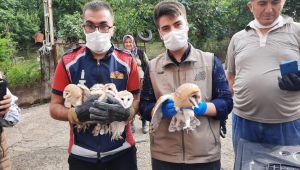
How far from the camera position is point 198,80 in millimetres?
2465

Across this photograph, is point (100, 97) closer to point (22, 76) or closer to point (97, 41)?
point (97, 41)

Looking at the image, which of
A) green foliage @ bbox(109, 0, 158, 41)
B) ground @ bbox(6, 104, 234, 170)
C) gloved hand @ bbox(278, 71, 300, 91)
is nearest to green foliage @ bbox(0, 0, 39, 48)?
green foliage @ bbox(109, 0, 158, 41)

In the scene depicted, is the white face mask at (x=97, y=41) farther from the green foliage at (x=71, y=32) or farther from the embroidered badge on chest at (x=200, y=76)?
the green foliage at (x=71, y=32)

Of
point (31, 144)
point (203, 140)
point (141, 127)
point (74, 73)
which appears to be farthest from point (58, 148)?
point (203, 140)

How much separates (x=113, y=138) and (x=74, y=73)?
54cm

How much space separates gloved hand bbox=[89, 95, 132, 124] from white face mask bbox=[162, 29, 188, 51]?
549 millimetres

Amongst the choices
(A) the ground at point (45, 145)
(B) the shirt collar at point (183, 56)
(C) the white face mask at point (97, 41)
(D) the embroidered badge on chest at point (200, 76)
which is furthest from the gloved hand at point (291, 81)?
(A) the ground at point (45, 145)

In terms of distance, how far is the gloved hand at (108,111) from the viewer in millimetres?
2344

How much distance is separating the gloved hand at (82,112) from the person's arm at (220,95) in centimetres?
80

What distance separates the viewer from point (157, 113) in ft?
7.86

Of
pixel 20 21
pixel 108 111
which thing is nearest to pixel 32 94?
pixel 20 21

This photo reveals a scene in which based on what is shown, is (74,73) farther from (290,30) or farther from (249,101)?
(290,30)

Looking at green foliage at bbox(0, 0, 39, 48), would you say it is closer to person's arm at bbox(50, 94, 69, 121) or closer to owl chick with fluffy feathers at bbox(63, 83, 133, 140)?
person's arm at bbox(50, 94, 69, 121)

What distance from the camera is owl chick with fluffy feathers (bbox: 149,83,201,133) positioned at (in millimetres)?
2287
